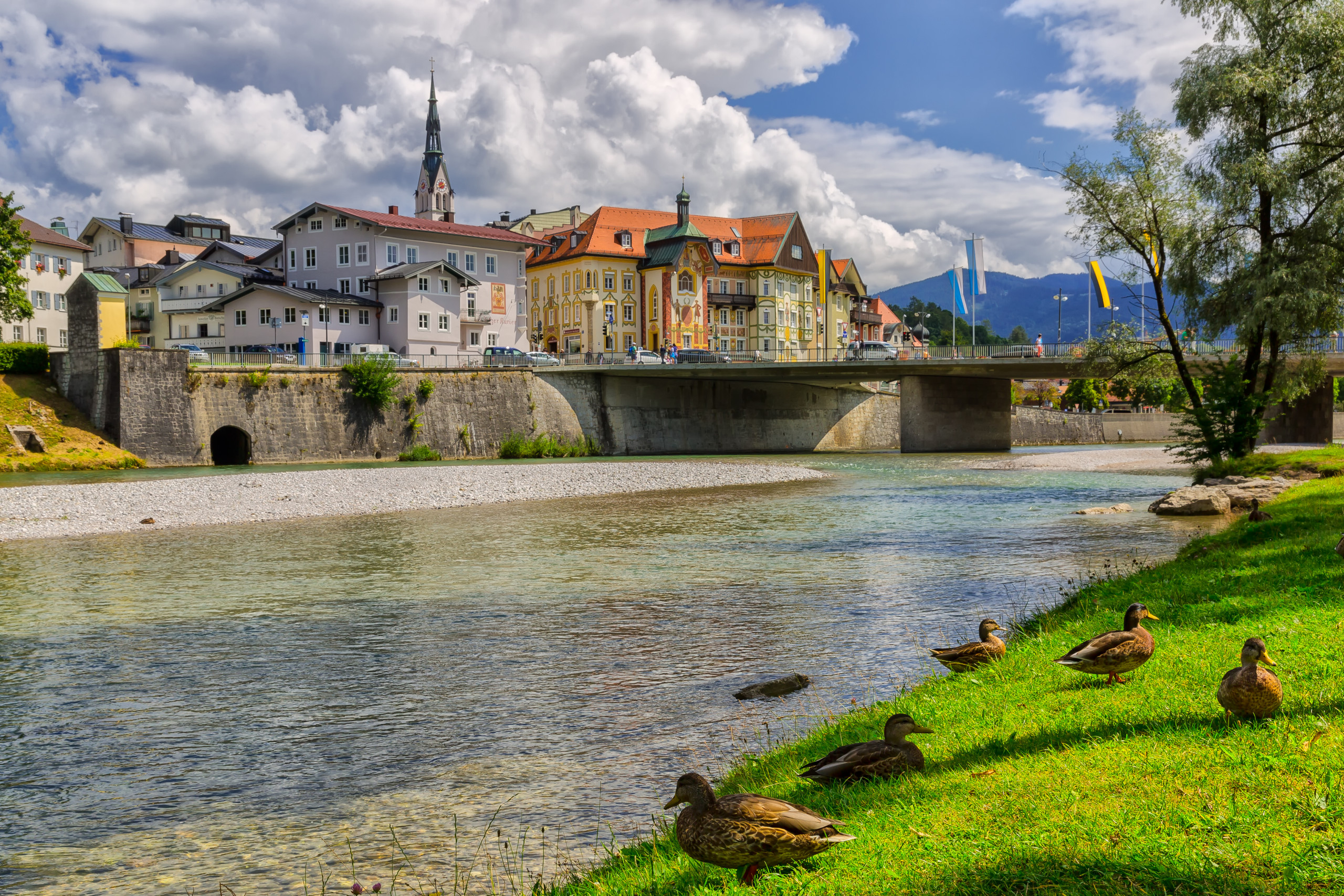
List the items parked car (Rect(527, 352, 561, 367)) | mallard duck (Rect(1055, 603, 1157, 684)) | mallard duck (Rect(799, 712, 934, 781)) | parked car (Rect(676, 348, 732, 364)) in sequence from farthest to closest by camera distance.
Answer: parked car (Rect(676, 348, 732, 364))
parked car (Rect(527, 352, 561, 367))
mallard duck (Rect(1055, 603, 1157, 684))
mallard duck (Rect(799, 712, 934, 781))

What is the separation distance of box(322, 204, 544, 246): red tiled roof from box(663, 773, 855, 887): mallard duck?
81876 mm

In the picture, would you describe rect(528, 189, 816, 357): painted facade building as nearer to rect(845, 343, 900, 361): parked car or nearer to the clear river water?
rect(845, 343, 900, 361): parked car

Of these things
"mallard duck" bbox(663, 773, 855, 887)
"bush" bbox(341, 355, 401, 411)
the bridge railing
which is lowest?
"mallard duck" bbox(663, 773, 855, 887)

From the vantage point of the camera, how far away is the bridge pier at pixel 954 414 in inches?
2948

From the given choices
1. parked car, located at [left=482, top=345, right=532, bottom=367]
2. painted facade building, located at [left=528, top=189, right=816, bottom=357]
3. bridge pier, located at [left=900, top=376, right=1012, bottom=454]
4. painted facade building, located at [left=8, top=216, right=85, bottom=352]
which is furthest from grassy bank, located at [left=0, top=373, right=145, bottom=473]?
painted facade building, located at [left=528, top=189, right=816, bottom=357]

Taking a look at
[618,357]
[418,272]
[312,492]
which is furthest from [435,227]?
[312,492]

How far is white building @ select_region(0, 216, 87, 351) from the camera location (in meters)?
80.9

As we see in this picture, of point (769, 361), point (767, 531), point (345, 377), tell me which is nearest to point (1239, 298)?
point (767, 531)

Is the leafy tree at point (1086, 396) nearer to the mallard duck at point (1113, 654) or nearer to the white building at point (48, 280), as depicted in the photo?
the white building at point (48, 280)

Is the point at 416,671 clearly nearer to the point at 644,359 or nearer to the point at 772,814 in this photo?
the point at 772,814

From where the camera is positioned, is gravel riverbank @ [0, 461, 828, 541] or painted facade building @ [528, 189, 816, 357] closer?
gravel riverbank @ [0, 461, 828, 541]

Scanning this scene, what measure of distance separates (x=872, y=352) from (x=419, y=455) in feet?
108

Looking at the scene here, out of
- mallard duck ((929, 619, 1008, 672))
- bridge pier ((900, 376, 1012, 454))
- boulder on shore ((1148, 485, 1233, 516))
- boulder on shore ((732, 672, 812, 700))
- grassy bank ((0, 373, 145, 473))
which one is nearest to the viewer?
mallard duck ((929, 619, 1008, 672))

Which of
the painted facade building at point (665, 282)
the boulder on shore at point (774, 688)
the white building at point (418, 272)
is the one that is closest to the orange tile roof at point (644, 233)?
the painted facade building at point (665, 282)
